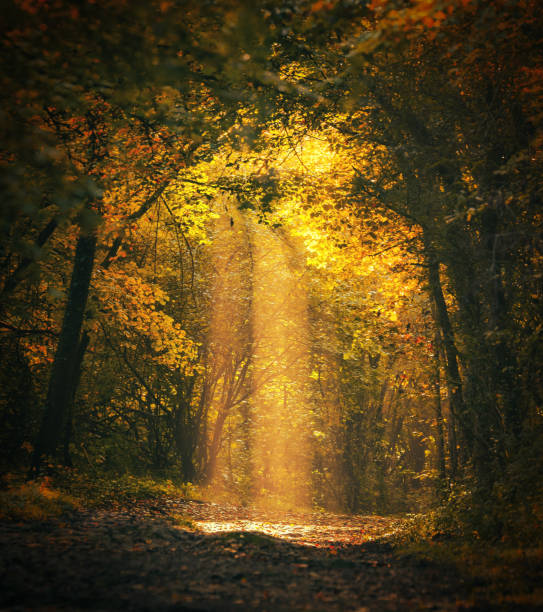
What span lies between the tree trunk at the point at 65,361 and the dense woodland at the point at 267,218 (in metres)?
0.05

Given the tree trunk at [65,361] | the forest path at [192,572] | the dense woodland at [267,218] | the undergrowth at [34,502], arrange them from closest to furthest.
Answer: the forest path at [192,572]
the dense woodland at [267,218]
the undergrowth at [34,502]
the tree trunk at [65,361]

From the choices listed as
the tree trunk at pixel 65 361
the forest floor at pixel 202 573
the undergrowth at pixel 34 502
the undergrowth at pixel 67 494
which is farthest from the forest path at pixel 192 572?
the tree trunk at pixel 65 361

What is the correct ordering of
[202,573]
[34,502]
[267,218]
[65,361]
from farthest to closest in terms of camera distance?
[267,218], [65,361], [34,502], [202,573]

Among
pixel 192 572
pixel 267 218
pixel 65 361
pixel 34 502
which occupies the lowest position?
pixel 192 572

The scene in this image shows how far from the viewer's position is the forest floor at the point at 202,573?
530 cm

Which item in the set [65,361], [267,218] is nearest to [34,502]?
[65,361]

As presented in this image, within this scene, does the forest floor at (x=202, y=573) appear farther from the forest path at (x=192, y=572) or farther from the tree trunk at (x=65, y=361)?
the tree trunk at (x=65, y=361)

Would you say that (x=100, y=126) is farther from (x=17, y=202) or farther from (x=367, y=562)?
(x=367, y=562)

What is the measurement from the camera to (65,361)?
13484 millimetres

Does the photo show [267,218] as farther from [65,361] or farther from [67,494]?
[67,494]

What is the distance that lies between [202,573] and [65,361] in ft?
26.9

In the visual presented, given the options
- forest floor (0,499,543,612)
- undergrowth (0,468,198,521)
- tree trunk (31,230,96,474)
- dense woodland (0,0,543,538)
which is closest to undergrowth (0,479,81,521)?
undergrowth (0,468,198,521)

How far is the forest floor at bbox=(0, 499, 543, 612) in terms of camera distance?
5.30 metres

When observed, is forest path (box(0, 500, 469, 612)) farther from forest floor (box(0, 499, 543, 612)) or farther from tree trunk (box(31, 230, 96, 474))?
tree trunk (box(31, 230, 96, 474))
